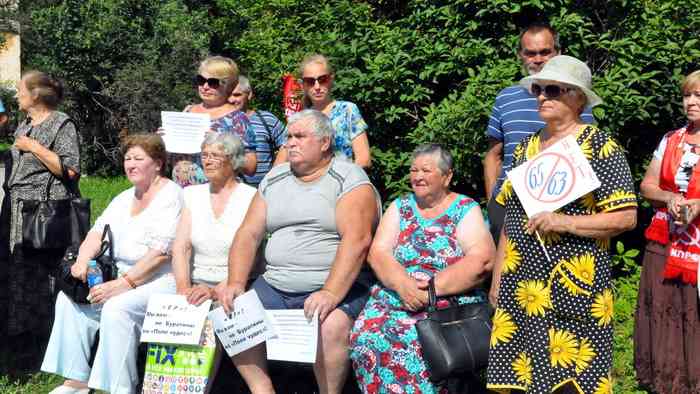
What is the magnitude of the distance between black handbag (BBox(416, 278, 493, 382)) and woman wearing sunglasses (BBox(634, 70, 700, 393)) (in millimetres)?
1128

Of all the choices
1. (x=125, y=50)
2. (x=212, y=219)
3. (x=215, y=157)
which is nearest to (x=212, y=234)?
(x=212, y=219)

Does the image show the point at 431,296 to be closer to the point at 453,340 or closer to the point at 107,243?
the point at 453,340

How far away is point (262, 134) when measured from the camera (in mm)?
5875

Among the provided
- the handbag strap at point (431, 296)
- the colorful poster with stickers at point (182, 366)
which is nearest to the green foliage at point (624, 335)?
the handbag strap at point (431, 296)

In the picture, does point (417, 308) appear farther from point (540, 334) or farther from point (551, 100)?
point (551, 100)

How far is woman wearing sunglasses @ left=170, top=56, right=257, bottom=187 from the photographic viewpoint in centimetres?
564

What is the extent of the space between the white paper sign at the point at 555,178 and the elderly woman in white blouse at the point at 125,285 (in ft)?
7.79

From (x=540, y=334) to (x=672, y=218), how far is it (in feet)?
4.34

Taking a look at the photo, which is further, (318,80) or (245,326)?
(318,80)

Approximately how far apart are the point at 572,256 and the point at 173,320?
2.28 meters

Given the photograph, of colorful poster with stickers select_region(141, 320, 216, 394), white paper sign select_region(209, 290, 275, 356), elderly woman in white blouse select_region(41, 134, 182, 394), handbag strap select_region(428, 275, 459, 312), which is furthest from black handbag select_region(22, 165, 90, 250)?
handbag strap select_region(428, 275, 459, 312)

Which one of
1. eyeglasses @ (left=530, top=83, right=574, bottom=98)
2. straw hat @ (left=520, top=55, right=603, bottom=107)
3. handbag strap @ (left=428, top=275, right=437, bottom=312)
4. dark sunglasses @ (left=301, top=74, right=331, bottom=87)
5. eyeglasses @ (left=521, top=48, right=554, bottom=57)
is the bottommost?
handbag strap @ (left=428, top=275, right=437, bottom=312)

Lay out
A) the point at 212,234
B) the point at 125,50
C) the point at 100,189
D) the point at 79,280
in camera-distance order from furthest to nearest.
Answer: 1. the point at 125,50
2. the point at 100,189
3. the point at 79,280
4. the point at 212,234

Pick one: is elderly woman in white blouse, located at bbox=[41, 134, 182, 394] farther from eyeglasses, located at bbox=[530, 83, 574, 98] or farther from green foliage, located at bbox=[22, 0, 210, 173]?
green foliage, located at bbox=[22, 0, 210, 173]
